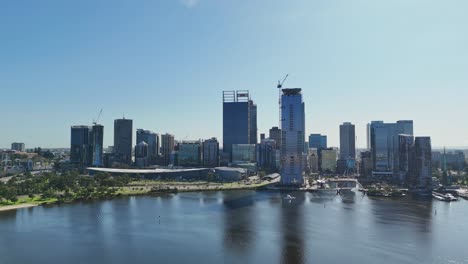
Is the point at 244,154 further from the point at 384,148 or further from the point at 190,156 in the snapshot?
the point at 384,148

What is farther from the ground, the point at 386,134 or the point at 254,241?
the point at 386,134

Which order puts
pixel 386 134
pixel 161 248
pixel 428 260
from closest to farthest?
1. pixel 428 260
2. pixel 161 248
3. pixel 386 134

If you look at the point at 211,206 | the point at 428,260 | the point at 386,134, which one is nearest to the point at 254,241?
the point at 428,260

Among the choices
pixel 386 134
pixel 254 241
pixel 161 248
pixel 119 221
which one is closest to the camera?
pixel 161 248

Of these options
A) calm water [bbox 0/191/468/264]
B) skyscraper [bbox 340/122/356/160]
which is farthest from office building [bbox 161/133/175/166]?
calm water [bbox 0/191/468/264]

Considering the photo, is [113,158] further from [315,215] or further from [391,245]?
[391,245]

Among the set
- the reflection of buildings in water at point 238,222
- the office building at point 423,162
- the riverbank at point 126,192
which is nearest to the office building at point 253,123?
the riverbank at point 126,192
